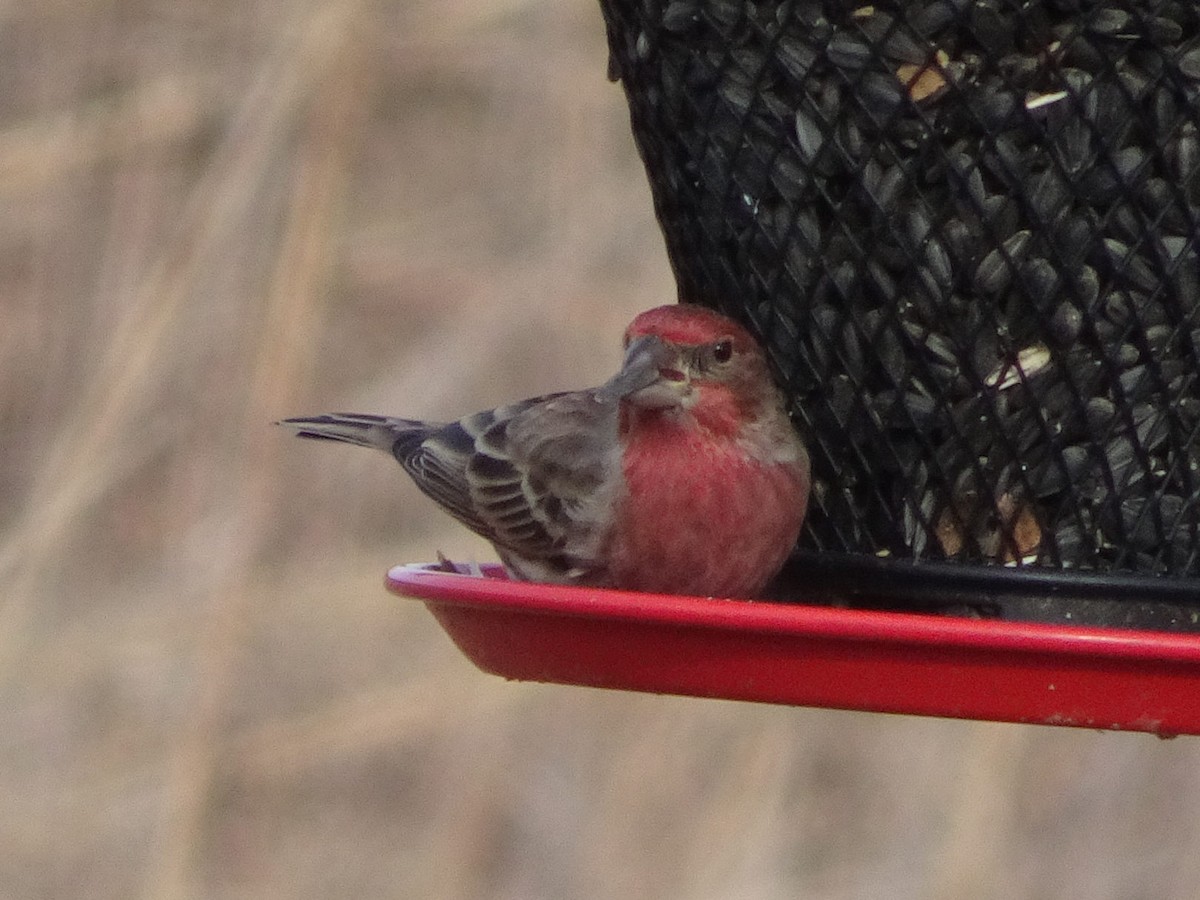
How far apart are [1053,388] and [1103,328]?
12cm

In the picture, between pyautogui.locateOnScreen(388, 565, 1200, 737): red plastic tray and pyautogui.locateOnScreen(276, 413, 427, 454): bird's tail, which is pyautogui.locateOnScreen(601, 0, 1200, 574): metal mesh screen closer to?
pyautogui.locateOnScreen(388, 565, 1200, 737): red plastic tray

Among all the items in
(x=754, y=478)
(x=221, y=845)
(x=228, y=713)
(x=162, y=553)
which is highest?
(x=754, y=478)

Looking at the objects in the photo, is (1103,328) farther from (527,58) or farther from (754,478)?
(527,58)

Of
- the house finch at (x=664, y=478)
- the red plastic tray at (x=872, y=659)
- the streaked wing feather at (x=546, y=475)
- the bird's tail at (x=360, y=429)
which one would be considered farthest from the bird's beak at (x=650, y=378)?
the bird's tail at (x=360, y=429)

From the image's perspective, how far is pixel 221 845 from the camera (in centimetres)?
744

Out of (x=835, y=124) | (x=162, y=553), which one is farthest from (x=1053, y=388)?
(x=162, y=553)

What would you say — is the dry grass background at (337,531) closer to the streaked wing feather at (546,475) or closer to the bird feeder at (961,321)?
the streaked wing feather at (546,475)

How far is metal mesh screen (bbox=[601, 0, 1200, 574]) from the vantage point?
306 cm

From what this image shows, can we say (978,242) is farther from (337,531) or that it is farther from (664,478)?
(337,531)

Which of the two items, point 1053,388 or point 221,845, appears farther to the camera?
point 221,845

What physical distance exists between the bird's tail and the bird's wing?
30 centimetres

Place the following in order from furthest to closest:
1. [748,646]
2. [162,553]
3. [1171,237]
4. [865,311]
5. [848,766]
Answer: [848,766]
[162,553]
[865,311]
[1171,237]
[748,646]

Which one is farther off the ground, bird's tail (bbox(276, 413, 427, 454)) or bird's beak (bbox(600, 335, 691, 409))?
bird's beak (bbox(600, 335, 691, 409))

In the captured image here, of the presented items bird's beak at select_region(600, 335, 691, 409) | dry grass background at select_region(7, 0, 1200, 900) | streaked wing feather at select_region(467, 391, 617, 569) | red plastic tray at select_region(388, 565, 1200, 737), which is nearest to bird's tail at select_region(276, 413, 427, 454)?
streaked wing feather at select_region(467, 391, 617, 569)
